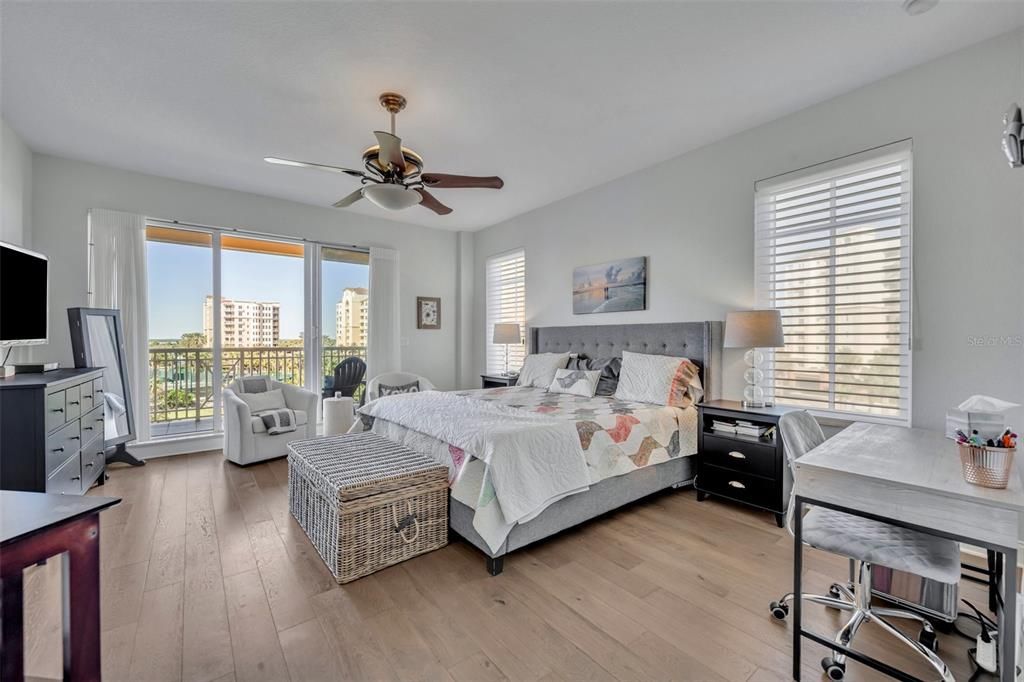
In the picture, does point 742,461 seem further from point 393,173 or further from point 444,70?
point 444,70

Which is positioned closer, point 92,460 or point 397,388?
point 92,460

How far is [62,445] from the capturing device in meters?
2.80

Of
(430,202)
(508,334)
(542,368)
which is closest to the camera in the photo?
(430,202)

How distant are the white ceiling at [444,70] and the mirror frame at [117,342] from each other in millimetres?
1380

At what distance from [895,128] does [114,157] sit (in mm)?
5951

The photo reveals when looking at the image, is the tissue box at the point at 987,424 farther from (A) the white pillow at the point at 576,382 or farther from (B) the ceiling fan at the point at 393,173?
(B) the ceiling fan at the point at 393,173

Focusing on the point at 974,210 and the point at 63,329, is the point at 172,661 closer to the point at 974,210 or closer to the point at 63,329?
the point at 63,329

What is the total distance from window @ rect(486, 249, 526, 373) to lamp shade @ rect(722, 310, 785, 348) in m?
2.84

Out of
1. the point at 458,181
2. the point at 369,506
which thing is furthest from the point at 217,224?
the point at 369,506

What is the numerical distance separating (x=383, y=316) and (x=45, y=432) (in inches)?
130

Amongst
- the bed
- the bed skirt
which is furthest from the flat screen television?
the bed skirt

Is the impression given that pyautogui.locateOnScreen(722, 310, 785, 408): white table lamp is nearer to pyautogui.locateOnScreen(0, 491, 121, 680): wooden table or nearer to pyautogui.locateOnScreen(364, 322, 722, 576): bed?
pyautogui.locateOnScreen(364, 322, 722, 576): bed

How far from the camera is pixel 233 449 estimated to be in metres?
4.05

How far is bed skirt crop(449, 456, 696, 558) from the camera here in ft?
7.60
